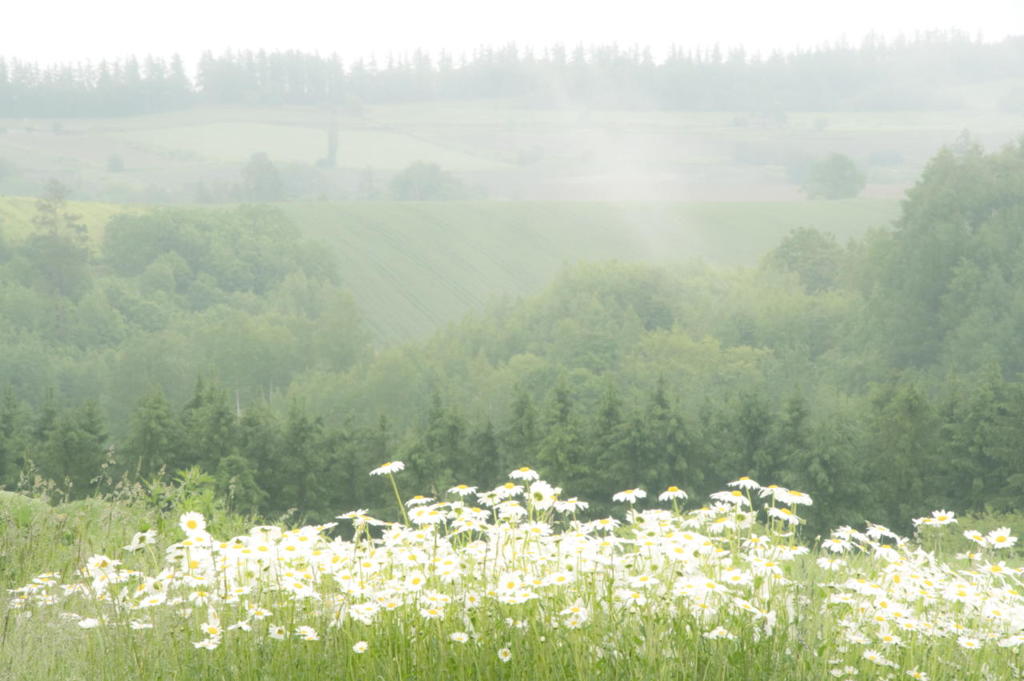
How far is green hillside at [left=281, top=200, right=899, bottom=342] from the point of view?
106188 mm

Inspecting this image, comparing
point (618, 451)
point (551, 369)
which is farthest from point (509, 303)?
point (618, 451)

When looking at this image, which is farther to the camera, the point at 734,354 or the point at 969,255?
the point at 734,354

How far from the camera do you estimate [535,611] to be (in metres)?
4.68

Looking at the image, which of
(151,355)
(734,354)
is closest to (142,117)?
(151,355)

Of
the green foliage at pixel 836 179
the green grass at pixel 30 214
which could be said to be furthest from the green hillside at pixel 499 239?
the green grass at pixel 30 214

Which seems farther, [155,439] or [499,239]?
[499,239]

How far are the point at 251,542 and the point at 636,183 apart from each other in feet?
493

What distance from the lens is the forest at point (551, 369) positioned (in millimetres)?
39219

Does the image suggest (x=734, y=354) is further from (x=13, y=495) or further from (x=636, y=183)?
(x=636, y=183)

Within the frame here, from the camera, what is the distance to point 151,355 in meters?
80.7

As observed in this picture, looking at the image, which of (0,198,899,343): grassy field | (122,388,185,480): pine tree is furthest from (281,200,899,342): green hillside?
(122,388,185,480): pine tree

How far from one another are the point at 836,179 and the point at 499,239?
136 ft

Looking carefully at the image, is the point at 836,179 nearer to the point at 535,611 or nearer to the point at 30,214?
the point at 30,214

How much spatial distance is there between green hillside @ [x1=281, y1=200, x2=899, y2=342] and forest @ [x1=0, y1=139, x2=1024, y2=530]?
5929mm
